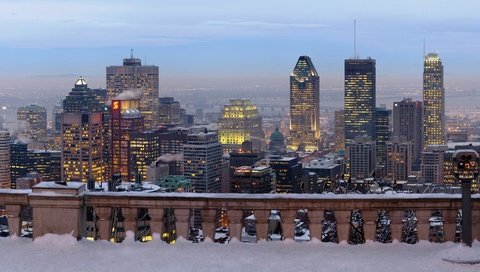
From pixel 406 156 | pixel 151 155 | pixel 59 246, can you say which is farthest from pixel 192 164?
pixel 59 246

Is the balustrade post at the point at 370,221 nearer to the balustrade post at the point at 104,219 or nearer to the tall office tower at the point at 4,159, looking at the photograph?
the balustrade post at the point at 104,219

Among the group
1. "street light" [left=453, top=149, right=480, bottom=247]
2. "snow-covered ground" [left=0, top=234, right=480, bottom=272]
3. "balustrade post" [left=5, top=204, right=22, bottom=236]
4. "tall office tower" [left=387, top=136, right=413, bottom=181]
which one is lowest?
"tall office tower" [left=387, top=136, right=413, bottom=181]

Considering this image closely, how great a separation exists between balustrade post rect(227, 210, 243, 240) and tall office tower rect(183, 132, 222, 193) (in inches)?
5034

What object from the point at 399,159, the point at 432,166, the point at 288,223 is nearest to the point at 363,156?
the point at 399,159

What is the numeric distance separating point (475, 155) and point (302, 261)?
2220 mm

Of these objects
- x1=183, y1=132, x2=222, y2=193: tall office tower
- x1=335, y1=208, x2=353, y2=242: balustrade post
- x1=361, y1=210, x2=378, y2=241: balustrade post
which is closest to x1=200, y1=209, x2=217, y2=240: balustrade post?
x1=335, y1=208, x2=353, y2=242: balustrade post

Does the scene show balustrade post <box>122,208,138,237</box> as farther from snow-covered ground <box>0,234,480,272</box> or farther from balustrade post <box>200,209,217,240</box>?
balustrade post <box>200,209,217,240</box>

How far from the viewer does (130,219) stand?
9453 mm

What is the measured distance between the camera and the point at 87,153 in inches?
7028

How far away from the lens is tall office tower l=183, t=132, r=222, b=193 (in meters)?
147

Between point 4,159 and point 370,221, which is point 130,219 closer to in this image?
point 370,221

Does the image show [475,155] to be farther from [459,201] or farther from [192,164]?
[192,164]

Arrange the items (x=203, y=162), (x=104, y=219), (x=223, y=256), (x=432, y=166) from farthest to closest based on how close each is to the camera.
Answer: (x=203, y=162), (x=432, y=166), (x=104, y=219), (x=223, y=256)

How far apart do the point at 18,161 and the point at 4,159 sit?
2995mm
